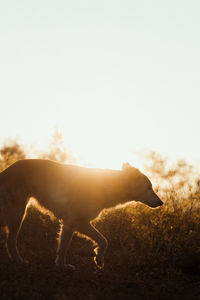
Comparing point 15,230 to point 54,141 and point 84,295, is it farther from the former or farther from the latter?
point 54,141

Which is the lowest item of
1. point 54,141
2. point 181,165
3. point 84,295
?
point 84,295

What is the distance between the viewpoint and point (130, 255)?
824 centimetres

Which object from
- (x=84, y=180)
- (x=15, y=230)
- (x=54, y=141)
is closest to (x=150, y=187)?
(x=84, y=180)

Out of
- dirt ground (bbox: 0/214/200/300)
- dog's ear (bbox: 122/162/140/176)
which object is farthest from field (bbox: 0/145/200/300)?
dog's ear (bbox: 122/162/140/176)

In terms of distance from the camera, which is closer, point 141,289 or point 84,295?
point 84,295

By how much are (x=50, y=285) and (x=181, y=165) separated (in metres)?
6.27

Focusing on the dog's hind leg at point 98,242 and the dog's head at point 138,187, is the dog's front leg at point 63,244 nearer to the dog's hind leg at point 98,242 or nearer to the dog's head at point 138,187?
the dog's hind leg at point 98,242

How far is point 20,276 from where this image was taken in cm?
664

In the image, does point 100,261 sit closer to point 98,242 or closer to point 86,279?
point 98,242

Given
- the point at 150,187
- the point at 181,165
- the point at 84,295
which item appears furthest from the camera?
the point at 181,165

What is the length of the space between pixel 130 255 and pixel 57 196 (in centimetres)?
199

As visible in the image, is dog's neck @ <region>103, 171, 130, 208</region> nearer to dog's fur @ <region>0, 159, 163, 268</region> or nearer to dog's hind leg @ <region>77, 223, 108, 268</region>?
dog's fur @ <region>0, 159, 163, 268</region>

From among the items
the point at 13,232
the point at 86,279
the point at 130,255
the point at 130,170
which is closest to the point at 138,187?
the point at 130,170

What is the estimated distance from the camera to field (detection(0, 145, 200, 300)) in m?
6.41
